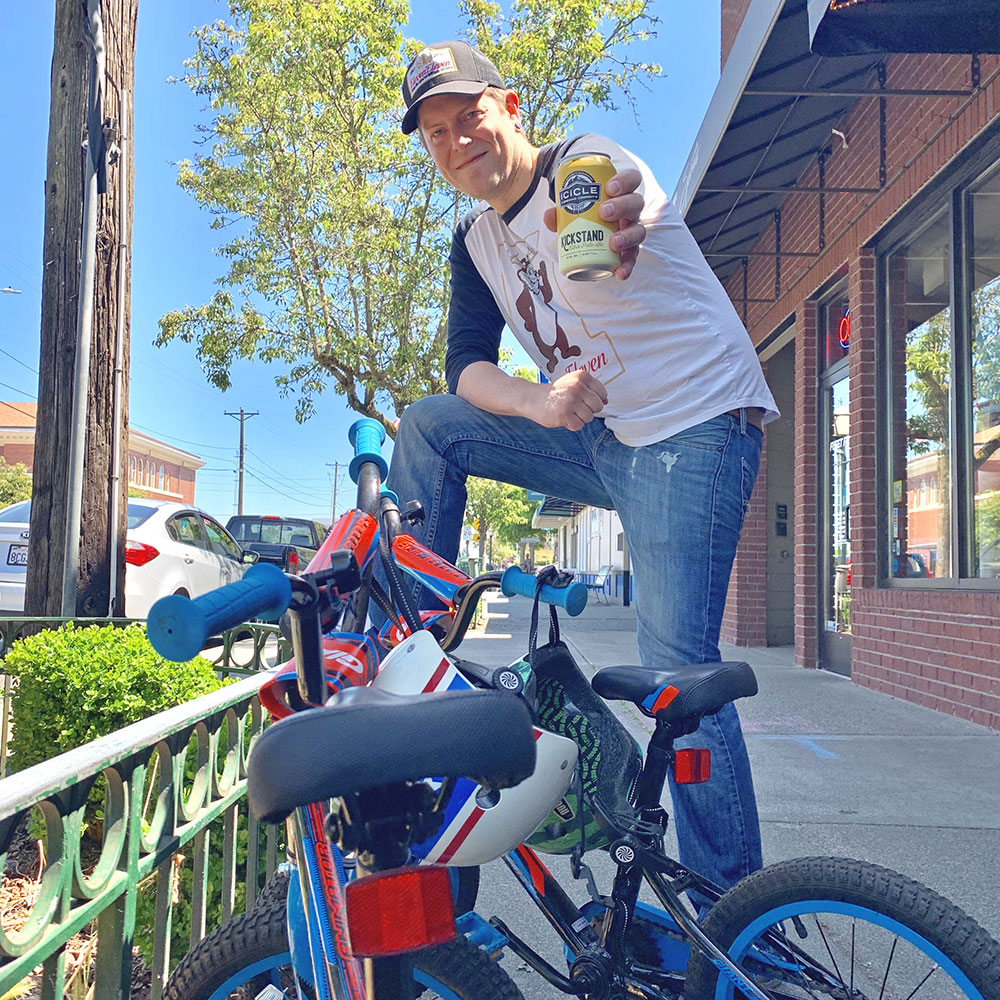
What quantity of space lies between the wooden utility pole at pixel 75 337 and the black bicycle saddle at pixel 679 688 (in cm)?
401

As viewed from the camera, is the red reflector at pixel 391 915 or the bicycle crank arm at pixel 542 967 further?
the bicycle crank arm at pixel 542 967

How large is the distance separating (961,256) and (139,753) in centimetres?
591

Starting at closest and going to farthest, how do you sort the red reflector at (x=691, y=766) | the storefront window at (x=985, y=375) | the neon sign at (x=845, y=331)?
the red reflector at (x=691, y=766) < the storefront window at (x=985, y=375) < the neon sign at (x=845, y=331)

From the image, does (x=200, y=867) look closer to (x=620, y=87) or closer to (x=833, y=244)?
(x=833, y=244)

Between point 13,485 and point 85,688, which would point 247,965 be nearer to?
point 85,688

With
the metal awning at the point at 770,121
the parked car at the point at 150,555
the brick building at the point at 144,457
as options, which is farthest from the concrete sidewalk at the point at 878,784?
the brick building at the point at 144,457

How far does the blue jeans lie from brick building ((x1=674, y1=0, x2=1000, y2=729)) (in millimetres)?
4137

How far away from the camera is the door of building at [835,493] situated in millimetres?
8188

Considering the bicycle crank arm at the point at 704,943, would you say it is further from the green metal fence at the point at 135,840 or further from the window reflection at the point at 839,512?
the window reflection at the point at 839,512

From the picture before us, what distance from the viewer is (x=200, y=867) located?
2.21 m

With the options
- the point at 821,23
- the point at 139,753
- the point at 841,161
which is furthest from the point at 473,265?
the point at 841,161

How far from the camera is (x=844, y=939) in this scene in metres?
1.48

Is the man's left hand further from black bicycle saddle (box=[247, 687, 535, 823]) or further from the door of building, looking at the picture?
the door of building

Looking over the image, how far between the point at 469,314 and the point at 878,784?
3.24 m
